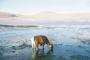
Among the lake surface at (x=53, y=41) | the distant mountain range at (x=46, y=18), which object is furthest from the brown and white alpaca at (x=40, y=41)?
the distant mountain range at (x=46, y=18)

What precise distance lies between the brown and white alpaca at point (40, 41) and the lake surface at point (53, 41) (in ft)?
0.19

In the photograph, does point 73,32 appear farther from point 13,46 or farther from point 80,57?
point 13,46

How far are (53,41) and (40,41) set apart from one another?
0.69ft

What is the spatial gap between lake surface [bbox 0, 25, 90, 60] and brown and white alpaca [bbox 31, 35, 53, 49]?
0.19 feet

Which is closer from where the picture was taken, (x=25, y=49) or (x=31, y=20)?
(x=25, y=49)

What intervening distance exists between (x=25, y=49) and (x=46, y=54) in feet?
1.09

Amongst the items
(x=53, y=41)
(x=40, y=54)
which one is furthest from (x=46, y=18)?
(x=40, y=54)

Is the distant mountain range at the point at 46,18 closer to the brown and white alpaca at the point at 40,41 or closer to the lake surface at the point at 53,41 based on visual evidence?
the lake surface at the point at 53,41

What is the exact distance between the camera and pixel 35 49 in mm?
3779

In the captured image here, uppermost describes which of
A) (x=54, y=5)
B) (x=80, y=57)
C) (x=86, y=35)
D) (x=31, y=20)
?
(x=54, y=5)

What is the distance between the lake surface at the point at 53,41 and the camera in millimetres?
3676

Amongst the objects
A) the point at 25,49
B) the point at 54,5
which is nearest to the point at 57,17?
the point at 54,5

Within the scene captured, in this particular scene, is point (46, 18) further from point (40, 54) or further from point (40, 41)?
point (40, 54)

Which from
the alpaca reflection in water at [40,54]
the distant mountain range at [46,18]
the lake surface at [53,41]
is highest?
the distant mountain range at [46,18]
